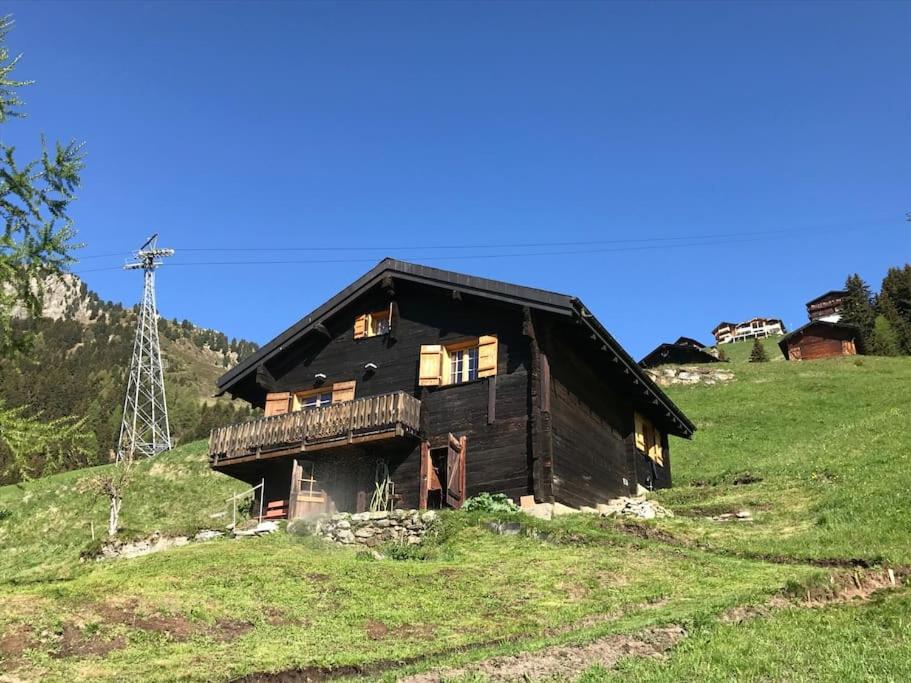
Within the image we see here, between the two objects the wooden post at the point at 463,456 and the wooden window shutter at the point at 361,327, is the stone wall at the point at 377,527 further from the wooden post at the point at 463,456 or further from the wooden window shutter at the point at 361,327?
the wooden window shutter at the point at 361,327

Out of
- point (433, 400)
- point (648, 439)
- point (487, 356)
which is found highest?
point (487, 356)

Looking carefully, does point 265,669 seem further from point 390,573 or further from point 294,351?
point 294,351

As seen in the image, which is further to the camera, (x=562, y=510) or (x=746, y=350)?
(x=746, y=350)

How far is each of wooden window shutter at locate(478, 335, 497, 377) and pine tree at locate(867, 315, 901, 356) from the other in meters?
65.3

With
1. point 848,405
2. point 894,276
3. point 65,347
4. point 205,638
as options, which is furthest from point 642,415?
point 65,347

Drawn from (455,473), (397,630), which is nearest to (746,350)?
(455,473)

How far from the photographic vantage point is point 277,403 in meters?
30.2

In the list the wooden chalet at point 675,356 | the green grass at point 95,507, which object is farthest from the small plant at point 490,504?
the wooden chalet at point 675,356

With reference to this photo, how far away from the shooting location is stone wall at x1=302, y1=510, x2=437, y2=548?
2148cm

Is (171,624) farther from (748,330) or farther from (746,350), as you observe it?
(748,330)

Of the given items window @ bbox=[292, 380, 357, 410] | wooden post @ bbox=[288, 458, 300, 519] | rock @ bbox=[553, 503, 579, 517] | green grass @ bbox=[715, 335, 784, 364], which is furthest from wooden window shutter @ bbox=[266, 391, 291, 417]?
green grass @ bbox=[715, 335, 784, 364]

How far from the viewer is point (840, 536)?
18766 mm

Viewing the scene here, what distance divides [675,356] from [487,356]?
62.5 meters

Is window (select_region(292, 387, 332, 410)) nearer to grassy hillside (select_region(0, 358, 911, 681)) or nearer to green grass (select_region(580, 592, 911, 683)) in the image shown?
grassy hillside (select_region(0, 358, 911, 681))
